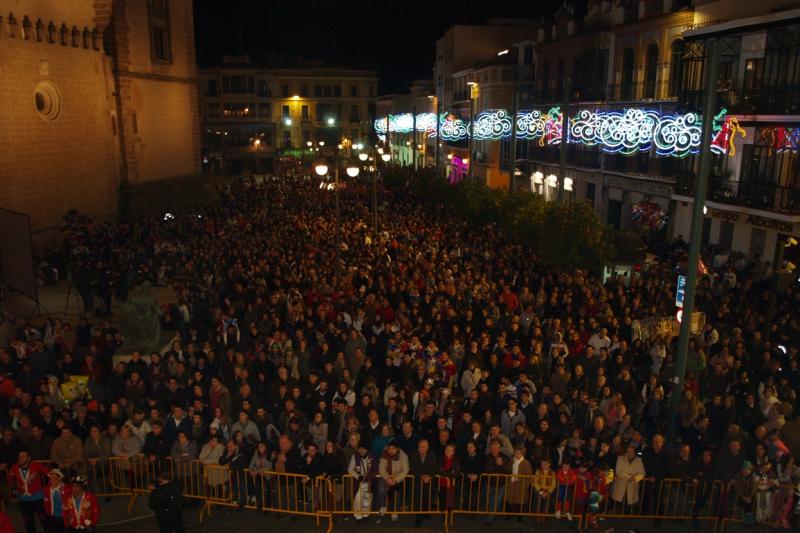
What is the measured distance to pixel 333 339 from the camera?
39.7ft

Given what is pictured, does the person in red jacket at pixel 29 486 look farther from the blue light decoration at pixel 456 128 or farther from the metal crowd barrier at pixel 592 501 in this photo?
the blue light decoration at pixel 456 128

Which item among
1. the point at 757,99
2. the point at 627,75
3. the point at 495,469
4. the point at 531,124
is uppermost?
the point at 627,75

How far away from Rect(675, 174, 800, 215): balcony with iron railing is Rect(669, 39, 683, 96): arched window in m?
5.01

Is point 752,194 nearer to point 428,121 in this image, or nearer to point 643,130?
point 643,130

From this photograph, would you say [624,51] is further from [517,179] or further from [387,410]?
[387,410]

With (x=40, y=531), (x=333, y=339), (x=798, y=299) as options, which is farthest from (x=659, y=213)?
(x=40, y=531)

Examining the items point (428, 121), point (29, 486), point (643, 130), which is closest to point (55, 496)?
point (29, 486)

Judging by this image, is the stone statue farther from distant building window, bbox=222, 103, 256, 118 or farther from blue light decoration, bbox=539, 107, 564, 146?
distant building window, bbox=222, 103, 256, 118

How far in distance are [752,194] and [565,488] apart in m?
17.2

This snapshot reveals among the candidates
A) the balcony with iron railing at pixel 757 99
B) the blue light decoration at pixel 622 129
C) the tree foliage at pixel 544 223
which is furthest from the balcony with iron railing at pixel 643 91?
the tree foliage at pixel 544 223

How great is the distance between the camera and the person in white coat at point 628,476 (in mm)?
8320

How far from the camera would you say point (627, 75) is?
30.8 meters

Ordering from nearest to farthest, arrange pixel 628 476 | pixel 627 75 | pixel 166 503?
pixel 166 503, pixel 628 476, pixel 627 75

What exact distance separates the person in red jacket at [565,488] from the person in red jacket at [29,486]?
6516 millimetres
